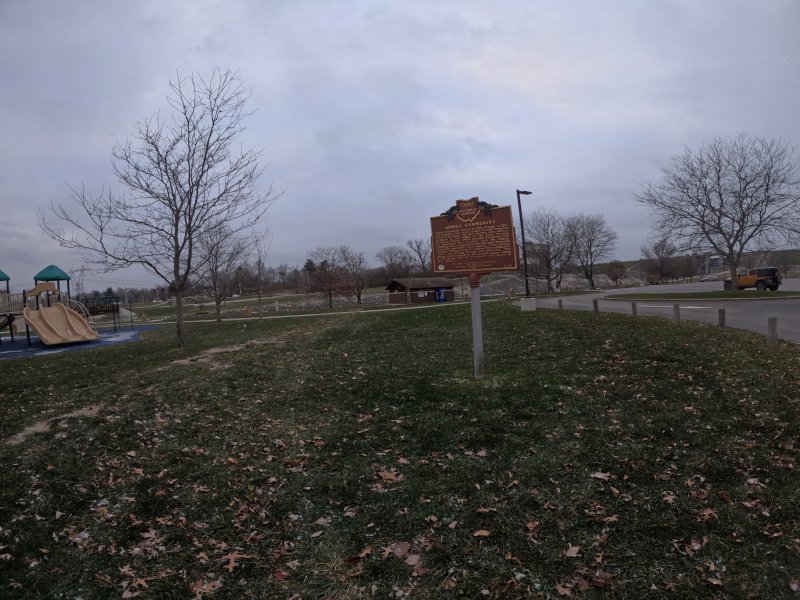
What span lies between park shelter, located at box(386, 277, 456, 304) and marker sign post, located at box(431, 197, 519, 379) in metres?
43.6

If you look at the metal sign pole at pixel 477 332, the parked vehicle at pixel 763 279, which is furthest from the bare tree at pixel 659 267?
the metal sign pole at pixel 477 332

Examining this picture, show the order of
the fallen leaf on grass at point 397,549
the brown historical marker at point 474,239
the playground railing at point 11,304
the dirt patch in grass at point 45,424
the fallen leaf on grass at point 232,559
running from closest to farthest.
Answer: the fallen leaf on grass at point 232,559 → the fallen leaf on grass at point 397,549 → the dirt patch in grass at point 45,424 → the brown historical marker at point 474,239 → the playground railing at point 11,304

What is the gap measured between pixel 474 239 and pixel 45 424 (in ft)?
22.0

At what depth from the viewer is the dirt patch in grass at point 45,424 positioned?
591 centimetres

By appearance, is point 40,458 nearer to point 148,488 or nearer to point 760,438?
point 148,488

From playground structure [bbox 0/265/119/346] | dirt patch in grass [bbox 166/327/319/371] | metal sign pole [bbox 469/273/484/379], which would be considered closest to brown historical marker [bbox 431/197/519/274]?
metal sign pole [bbox 469/273/484/379]

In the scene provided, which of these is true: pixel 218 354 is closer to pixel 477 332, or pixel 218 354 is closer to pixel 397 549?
pixel 477 332

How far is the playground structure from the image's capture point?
1936 cm

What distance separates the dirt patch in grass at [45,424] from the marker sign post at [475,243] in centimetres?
552

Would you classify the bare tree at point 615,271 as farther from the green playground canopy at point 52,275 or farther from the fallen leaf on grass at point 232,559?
the fallen leaf on grass at point 232,559

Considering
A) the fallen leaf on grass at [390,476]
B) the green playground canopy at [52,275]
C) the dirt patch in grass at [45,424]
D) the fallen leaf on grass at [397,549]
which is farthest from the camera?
the green playground canopy at [52,275]

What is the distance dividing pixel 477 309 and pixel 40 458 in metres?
6.42

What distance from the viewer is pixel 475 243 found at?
27.1 ft

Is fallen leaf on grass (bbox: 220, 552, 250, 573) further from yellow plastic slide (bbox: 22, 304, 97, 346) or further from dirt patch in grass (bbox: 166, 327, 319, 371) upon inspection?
yellow plastic slide (bbox: 22, 304, 97, 346)
